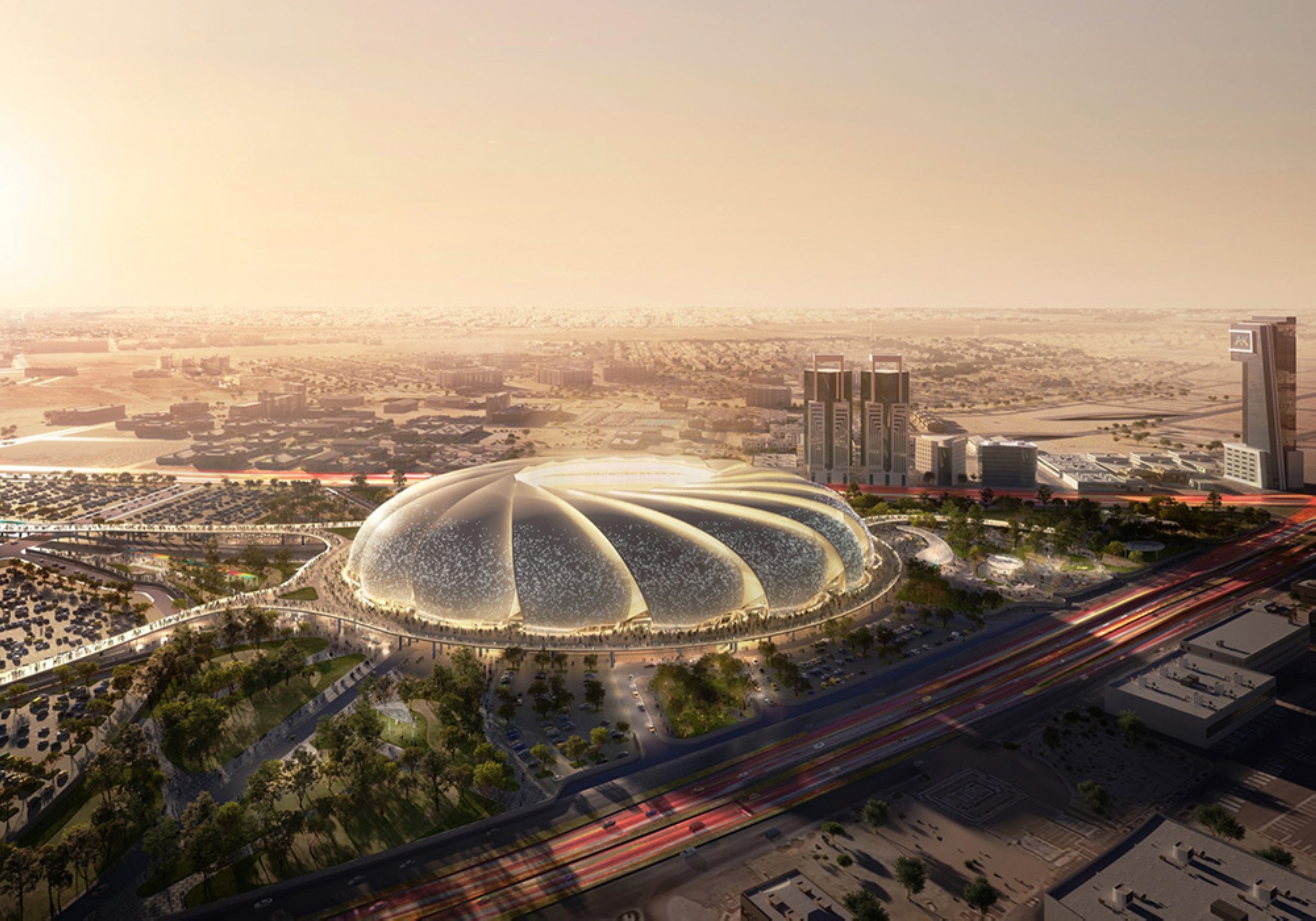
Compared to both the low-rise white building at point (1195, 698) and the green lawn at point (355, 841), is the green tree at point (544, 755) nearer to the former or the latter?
the green lawn at point (355, 841)

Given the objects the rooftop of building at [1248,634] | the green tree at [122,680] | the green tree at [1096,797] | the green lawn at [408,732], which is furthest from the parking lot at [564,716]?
the rooftop of building at [1248,634]

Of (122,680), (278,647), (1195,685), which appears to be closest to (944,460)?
(1195,685)

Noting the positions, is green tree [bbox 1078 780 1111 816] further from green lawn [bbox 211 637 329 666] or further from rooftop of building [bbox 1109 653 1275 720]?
green lawn [bbox 211 637 329 666]

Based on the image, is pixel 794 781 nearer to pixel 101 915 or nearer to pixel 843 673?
pixel 843 673

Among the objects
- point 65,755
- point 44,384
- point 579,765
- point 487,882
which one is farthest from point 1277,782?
point 44,384

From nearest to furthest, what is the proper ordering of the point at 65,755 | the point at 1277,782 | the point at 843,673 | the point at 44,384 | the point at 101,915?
the point at 101,915
the point at 1277,782
the point at 65,755
the point at 843,673
the point at 44,384

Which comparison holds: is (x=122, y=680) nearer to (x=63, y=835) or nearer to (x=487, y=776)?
(x=63, y=835)

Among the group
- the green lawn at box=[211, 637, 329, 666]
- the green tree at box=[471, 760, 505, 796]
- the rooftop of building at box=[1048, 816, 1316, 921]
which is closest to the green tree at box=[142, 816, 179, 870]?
the green tree at box=[471, 760, 505, 796]
